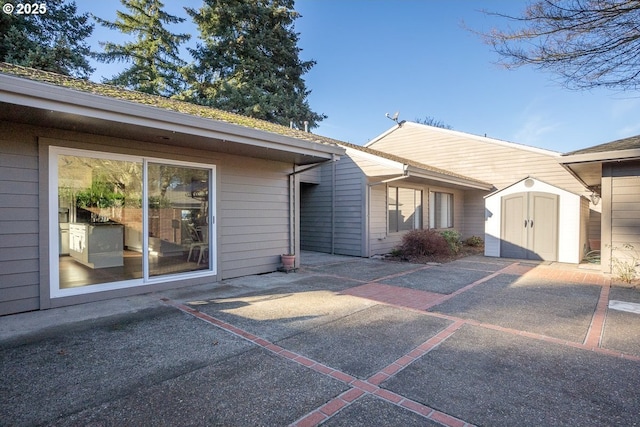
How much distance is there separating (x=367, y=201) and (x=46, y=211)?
7.31 meters

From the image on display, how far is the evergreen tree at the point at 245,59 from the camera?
17.6 m

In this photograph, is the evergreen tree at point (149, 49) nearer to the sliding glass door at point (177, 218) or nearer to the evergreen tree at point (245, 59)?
→ the evergreen tree at point (245, 59)

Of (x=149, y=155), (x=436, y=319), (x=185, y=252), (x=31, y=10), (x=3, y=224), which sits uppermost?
(x=31, y=10)

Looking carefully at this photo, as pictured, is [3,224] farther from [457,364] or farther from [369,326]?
[457,364]

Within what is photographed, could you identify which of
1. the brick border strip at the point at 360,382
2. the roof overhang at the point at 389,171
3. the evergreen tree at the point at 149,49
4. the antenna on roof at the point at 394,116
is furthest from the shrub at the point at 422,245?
the evergreen tree at the point at 149,49

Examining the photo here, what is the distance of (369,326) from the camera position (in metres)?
3.91

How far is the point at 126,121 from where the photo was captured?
4133 millimetres

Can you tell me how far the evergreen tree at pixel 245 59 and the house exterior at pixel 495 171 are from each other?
633cm

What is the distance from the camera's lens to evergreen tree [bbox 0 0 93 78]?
12.7 m

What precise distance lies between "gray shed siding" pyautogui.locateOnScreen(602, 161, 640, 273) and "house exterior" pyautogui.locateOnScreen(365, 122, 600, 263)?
6.13 ft

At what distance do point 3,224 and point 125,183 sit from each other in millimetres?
1585

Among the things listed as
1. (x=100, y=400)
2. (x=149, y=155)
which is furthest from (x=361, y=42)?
(x=100, y=400)

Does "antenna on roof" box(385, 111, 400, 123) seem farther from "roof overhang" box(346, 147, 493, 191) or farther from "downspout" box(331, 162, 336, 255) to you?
"downspout" box(331, 162, 336, 255)

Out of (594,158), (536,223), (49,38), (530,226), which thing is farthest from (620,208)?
(49,38)
